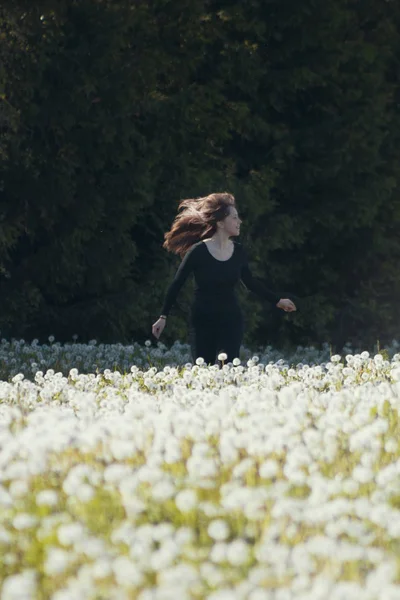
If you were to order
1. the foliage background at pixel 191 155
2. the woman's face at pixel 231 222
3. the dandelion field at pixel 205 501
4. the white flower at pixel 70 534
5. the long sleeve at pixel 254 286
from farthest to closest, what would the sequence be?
the foliage background at pixel 191 155
the long sleeve at pixel 254 286
the woman's face at pixel 231 222
the white flower at pixel 70 534
the dandelion field at pixel 205 501

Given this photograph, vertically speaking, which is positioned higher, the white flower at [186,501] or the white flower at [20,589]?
the white flower at [20,589]

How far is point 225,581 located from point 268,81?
14.1m

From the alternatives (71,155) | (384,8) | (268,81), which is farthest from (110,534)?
(384,8)

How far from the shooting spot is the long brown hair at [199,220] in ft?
31.1

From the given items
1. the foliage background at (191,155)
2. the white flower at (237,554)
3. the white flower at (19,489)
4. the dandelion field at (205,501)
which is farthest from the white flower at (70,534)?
the foliage background at (191,155)

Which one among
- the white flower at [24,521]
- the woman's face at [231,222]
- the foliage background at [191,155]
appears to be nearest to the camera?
the white flower at [24,521]

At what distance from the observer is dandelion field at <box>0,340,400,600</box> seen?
3.81 metres

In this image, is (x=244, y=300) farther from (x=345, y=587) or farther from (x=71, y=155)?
(x=345, y=587)

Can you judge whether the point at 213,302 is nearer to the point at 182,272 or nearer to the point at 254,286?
the point at 182,272

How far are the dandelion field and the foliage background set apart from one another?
7595 mm

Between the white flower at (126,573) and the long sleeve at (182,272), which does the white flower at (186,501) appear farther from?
the long sleeve at (182,272)

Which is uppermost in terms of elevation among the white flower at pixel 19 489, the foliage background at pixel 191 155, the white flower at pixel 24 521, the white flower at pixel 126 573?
the white flower at pixel 126 573

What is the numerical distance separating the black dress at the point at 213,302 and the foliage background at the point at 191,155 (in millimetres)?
5063

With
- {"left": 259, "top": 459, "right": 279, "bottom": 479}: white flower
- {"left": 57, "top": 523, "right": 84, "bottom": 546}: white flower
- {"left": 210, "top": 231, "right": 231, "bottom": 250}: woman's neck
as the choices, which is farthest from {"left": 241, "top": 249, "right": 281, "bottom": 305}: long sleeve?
{"left": 57, "top": 523, "right": 84, "bottom": 546}: white flower
